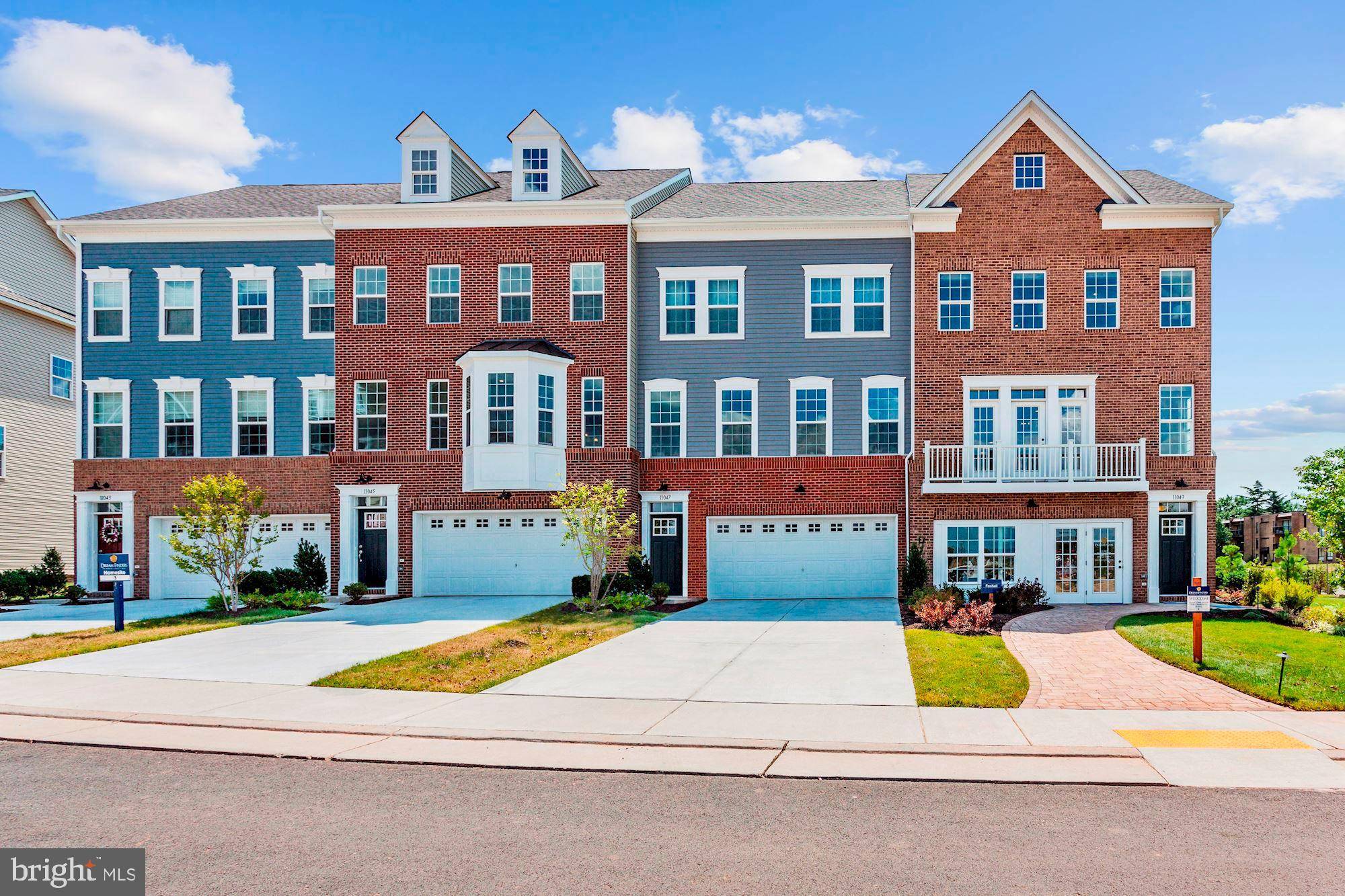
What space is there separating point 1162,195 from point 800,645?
1736 cm

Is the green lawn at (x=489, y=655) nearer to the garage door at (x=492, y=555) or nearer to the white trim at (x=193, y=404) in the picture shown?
the garage door at (x=492, y=555)

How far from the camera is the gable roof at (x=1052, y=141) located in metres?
23.4

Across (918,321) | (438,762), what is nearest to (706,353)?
(918,321)

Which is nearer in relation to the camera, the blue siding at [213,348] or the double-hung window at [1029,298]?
the double-hung window at [1029,298]

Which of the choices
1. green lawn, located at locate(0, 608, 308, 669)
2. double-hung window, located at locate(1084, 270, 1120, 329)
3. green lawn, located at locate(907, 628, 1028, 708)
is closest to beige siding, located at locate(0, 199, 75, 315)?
green lawn, located at locate(0, 608, 308, 669)

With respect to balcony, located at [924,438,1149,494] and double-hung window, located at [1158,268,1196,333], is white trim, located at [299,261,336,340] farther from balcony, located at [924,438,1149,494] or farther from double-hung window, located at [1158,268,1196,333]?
double-hung window, located at [1158,268,1196,333]

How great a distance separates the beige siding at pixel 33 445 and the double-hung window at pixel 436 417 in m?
13.5

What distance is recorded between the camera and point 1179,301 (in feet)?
77.9

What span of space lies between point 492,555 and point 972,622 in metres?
13.1

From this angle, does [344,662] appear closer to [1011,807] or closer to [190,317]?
[1011,807]

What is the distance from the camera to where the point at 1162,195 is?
24344 mm

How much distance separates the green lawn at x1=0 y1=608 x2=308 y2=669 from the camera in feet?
50.8

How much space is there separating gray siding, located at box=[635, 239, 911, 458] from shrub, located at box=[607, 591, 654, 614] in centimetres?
504

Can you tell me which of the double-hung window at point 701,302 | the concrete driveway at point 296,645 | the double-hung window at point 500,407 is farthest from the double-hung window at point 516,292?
the concrete driveway at point 296,645
